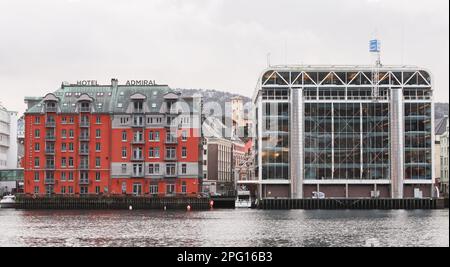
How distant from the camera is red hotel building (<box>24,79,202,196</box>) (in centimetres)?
15975

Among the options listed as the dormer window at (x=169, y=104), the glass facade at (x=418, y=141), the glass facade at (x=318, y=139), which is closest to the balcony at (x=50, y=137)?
the dormer window at (x=169, y=104)

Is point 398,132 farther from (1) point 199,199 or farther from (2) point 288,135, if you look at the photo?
(1) point 199,199

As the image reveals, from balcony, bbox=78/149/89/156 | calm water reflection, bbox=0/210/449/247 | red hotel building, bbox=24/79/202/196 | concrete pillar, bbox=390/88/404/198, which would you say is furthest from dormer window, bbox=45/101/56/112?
concrete pillar, bbox=390/88/404/198

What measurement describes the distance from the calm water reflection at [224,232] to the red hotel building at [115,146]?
43735 millimetres

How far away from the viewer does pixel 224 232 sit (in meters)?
91.1

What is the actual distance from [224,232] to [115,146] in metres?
73.1

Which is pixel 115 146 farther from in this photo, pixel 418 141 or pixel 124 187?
pixel 418 141

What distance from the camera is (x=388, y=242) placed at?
3041 inches

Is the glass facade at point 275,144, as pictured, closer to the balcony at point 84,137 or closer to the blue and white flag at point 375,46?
the blue and white flag at point 375,46

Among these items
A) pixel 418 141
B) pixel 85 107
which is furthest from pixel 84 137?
pixel 418 141

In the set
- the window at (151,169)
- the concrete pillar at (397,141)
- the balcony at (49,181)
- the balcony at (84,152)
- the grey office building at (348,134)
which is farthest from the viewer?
the balcony at (84,152)

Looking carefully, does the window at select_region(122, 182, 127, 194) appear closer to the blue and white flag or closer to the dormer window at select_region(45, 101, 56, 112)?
the dormer window at select_region(45, 101, 56, 112)

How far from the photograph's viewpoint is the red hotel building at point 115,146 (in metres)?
160
